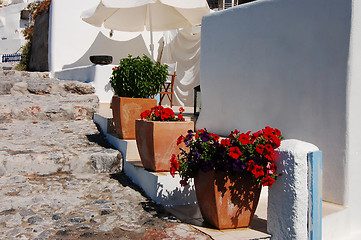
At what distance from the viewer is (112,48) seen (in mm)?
8930

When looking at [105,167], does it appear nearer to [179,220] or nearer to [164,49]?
[179,220]

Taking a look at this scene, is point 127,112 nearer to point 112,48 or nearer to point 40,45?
point 112,48

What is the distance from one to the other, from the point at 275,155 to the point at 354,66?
1204 mm

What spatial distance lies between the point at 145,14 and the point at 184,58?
1.70 metres

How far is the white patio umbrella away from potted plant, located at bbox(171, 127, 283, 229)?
4.86m

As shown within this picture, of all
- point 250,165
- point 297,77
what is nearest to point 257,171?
point 250,165

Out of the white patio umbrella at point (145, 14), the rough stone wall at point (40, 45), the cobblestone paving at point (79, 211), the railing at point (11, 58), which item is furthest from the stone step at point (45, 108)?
the railing at point (11, 58)

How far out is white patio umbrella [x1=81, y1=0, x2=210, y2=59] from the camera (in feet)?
22.1

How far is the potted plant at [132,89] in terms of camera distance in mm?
3926

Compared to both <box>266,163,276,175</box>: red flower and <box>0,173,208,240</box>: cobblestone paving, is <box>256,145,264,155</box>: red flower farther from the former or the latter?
<box>0,173,208,240</box>: cobblestone paving

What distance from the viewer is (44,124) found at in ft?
15.9

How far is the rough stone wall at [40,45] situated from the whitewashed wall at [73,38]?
0.56 m

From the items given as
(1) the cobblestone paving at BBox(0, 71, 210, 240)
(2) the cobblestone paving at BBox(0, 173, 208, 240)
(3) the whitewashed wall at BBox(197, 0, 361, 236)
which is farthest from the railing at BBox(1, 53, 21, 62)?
(2) the cobblestone paving at BBox(0, 173, 208, 240)

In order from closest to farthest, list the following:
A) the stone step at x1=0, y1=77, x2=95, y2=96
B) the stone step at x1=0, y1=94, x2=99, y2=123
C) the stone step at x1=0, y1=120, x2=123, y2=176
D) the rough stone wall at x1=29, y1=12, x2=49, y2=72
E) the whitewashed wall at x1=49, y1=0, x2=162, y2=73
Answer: the stone step at x1=0, y1=120, x2=123, y2=176, the stone step at x1=0, y1=94, x2=99, y2=123, the stone step at x1=0, y1=77, x2=95, y2=96, the whitewashed wall at x1=49, y1=0, x2=162, y2=73, the rough stone wall at x1=29, y1=12, x2=49, y2=72
